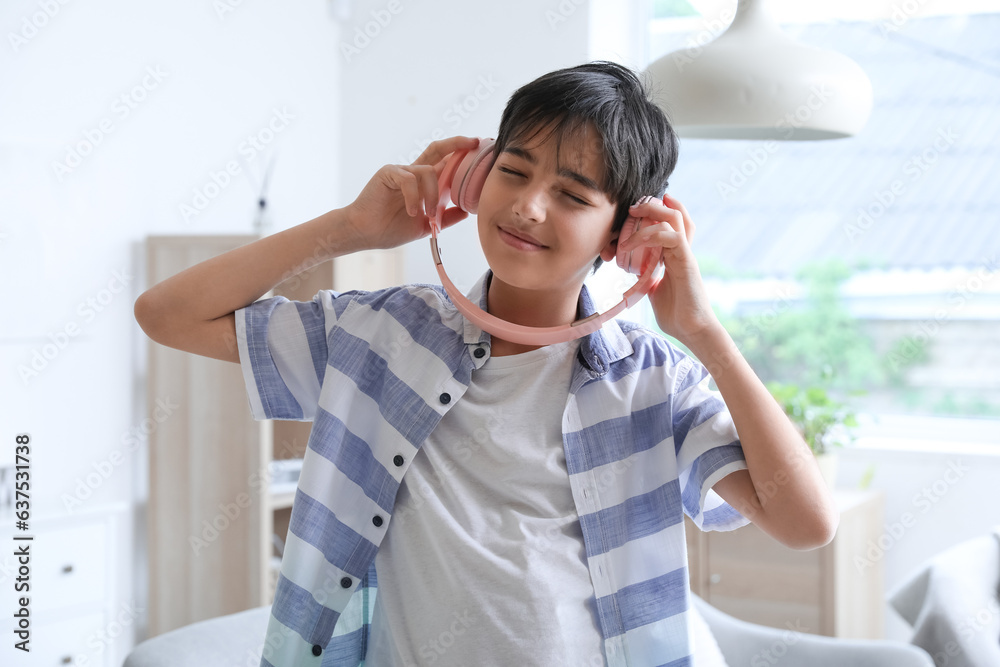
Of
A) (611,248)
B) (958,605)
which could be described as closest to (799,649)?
(958,605)

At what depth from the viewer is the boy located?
93 cm

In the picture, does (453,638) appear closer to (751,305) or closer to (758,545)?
(758,545)

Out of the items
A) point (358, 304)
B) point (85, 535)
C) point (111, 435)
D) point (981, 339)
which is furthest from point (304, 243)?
point (981, 339)

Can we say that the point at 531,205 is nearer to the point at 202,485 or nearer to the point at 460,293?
the point at 460,293

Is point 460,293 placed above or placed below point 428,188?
below

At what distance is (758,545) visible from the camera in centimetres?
248

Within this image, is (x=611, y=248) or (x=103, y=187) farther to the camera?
(x=103, y=187)

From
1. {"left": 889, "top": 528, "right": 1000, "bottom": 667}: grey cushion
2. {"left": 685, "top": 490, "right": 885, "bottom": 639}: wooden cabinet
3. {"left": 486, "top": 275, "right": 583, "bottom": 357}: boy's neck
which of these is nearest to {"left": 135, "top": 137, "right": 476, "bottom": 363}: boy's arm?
{"left": 486, "top": 275, "right": 583, "bottom": 357}: boy's neck

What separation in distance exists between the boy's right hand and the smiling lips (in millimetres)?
115

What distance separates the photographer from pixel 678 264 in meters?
0.96

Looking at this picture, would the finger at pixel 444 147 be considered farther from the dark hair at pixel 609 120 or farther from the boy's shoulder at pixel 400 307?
the boy's shoulder at pixel 400 307

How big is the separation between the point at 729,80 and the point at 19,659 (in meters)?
2.08

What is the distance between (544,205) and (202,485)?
6.59 ft

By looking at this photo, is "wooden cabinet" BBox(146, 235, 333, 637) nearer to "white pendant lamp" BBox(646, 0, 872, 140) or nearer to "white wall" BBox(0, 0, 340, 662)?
"white wall" BBox(0, 0, 340, 662)
